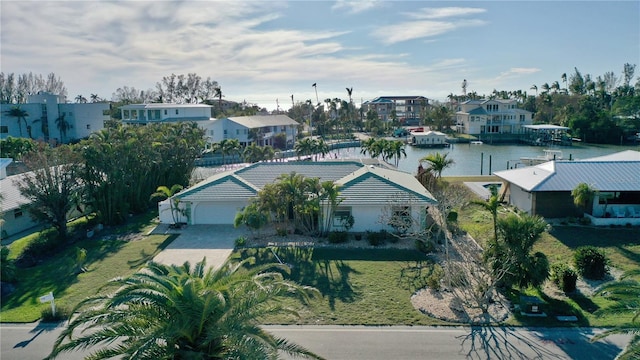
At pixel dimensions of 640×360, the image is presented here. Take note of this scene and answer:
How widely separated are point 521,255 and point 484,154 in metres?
56.8

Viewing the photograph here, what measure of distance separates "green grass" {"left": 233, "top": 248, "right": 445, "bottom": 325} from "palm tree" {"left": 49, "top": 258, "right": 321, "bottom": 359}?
5.36 metres

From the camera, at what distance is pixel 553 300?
18.1 meters

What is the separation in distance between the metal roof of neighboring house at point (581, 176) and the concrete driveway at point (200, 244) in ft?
61.3

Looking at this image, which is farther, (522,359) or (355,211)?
(355,211)

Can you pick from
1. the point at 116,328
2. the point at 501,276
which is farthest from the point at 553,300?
the point at 116,328

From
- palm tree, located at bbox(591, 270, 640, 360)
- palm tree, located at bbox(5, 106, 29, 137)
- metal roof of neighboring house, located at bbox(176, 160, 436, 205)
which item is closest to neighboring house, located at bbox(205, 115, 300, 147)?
palm tree, located at bbox(5, 106, 29, 137)

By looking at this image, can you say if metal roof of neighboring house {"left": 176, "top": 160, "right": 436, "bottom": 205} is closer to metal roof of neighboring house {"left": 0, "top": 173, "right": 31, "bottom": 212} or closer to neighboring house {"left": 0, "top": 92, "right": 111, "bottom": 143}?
metal roof of neighboring house {"left": 0, "top": 173, "right": 31, "bottom": 212}

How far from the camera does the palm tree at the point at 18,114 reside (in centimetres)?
6544

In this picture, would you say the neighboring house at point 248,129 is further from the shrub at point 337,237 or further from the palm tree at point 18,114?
the shrub at point 337,237

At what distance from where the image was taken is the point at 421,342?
50.1ft

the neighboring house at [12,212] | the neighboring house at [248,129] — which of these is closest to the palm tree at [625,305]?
the neighboring house at [12,212]

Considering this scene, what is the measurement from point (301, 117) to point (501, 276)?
100169mm

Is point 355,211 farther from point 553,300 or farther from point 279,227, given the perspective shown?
point 553,300

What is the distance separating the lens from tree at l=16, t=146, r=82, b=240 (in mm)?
25656
